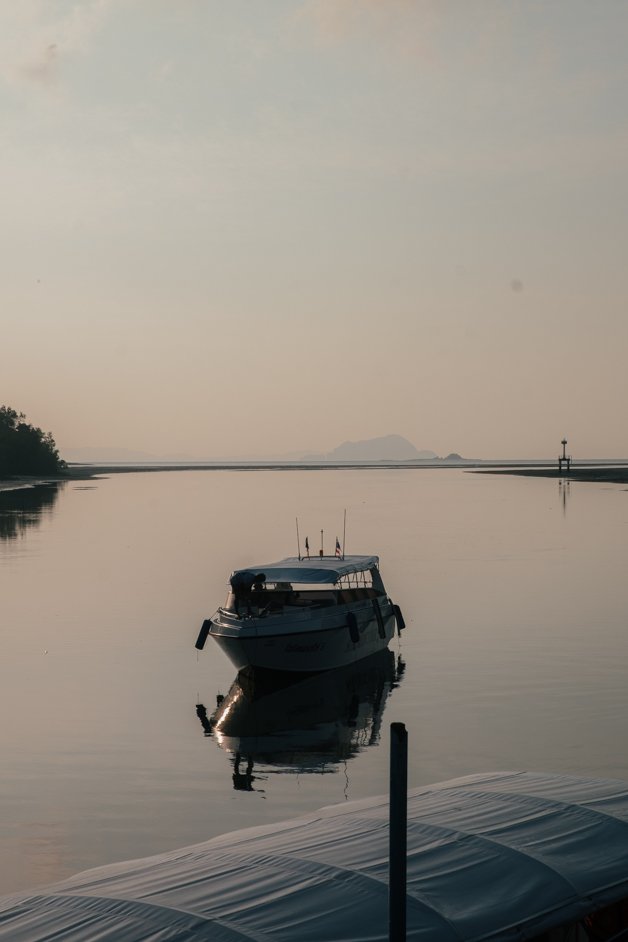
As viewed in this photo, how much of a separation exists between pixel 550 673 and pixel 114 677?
45.5 feet

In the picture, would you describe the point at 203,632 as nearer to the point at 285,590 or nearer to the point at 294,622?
the point at 285,590

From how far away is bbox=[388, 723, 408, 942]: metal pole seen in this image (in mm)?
9656

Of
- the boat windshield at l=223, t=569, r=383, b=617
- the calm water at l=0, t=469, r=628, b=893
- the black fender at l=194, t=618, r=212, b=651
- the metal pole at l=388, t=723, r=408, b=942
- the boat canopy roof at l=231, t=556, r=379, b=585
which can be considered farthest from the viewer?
the boat canopy roof at l=231, t=556, r=379, b=585

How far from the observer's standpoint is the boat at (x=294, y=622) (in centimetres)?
3378

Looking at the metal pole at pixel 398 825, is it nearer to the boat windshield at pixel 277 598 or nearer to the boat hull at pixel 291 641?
the boat hull at pixel 291 641

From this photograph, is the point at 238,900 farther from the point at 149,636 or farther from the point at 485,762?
the point at 149,636

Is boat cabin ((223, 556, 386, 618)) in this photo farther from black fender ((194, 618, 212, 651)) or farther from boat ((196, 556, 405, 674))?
black fender ((194, 618, 212, 651))

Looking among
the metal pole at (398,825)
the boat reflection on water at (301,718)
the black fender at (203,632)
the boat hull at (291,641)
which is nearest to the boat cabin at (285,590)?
the boat hull at (291,641)

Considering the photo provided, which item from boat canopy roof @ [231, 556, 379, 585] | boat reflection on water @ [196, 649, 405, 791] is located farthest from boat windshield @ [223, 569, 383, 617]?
boat reflection on water @ [196, 649, 405, 791]

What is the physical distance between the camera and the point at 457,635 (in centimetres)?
4234

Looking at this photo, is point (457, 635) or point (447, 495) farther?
point (447, 495)

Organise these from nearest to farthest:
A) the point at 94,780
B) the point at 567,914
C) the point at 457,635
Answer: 1. the point at 567,914
2. the point at 94,780
3. the point at 457,635

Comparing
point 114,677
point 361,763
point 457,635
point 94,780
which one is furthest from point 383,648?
point 94,780

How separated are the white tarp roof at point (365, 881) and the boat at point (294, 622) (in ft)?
62.1
